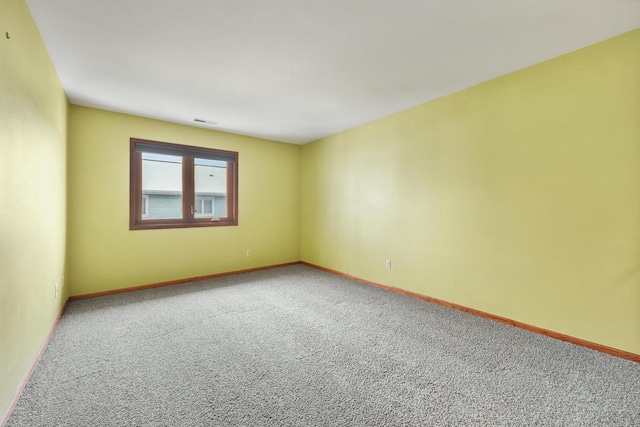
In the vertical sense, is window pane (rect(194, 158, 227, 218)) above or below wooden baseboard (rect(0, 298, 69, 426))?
above

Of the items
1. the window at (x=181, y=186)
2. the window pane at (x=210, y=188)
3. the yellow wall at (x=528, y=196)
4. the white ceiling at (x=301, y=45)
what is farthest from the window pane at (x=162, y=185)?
the yellow wall at (x=528, y=196)

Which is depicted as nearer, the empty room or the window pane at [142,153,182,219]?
the empty room

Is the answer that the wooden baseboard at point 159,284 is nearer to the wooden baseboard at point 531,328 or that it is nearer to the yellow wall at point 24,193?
the yellow wall at point 24,193

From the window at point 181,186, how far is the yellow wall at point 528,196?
240cm

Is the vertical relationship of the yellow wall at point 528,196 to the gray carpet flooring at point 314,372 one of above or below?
above

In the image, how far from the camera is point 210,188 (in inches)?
176

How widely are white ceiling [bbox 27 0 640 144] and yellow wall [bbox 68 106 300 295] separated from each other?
0.50 m

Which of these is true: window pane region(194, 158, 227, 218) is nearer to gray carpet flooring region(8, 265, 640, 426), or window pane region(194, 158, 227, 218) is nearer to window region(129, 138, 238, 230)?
window region(129, 138, 238, 230)

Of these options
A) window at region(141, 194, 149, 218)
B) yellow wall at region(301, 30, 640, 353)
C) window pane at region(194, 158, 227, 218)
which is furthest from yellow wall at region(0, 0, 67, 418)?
yellow wall at region(301, 30, 640, 353)

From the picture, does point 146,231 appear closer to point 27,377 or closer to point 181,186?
point 181,186

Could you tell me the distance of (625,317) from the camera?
202cm

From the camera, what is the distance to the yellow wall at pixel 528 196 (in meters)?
2.04

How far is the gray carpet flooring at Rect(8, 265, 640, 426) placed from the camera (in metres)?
1.49

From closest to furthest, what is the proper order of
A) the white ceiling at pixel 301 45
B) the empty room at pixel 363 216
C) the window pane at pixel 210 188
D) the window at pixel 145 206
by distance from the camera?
1. the empty room at pixel 363 216
2. the white ceiling at pixel 301 45
3. the window at pixel 145 206
4. the window pane at pixel 210 188
